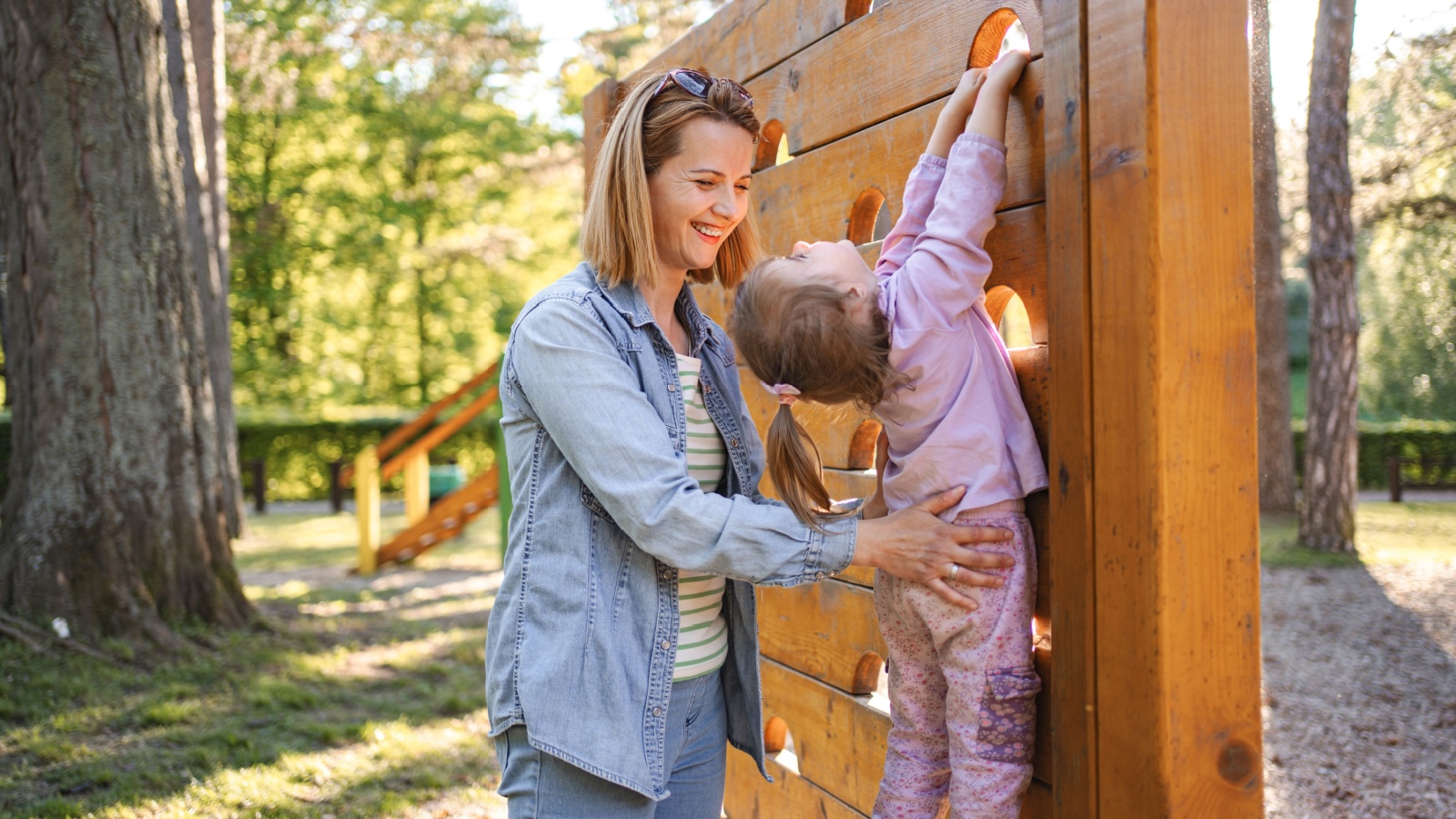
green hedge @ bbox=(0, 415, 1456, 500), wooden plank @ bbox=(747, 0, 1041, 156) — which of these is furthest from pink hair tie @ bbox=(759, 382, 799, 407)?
green hedge @ bbox=(0, 415, 1456, 500)

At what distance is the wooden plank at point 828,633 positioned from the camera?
8.16ft

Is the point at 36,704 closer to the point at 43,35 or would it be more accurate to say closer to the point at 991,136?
the point at 43,35

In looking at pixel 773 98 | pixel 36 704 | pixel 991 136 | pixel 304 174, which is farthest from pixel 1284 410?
pixel 304 174

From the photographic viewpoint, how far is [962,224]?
1.66 metres

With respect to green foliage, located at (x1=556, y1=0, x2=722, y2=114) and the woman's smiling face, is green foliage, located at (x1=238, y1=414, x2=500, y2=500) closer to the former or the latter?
green foliage, located at (x1=556, y1=0, x2=722, y2=114)

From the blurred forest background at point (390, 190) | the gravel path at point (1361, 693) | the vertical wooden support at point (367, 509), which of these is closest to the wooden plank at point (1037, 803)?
the gravel path at point (1361, 693)

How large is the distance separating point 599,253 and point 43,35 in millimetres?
4556

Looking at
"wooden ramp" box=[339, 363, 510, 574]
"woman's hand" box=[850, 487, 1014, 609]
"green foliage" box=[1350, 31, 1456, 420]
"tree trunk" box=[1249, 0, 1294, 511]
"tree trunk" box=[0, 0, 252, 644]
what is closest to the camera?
"woman's hand" box=[850, 487, 1014, 609]

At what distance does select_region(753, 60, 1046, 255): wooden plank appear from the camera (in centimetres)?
178

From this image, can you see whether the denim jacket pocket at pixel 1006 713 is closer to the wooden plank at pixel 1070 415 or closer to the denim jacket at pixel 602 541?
the wooden plank at pixel 1070 415

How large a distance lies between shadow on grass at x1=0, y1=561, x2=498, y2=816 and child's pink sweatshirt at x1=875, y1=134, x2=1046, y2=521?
9.42ft

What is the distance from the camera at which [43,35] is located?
486cm

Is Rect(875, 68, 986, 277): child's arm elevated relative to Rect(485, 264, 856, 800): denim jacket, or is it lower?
elevated

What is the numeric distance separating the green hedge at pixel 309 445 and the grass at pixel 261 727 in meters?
11.1
